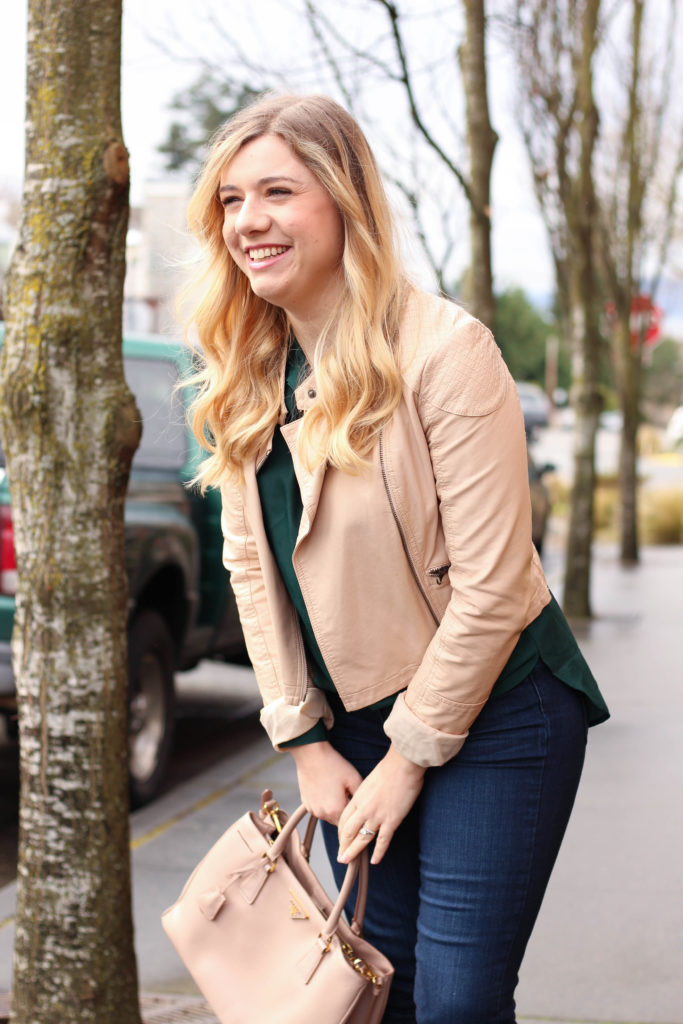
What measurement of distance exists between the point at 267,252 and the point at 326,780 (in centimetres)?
89

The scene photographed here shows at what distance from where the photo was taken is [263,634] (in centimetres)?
227

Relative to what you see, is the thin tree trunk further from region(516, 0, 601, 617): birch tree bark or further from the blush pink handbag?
the blush pink handbag

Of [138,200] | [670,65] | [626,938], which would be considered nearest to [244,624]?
[626,938]

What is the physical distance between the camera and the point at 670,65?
15.2 metres

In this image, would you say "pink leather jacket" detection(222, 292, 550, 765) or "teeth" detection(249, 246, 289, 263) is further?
"teeth" detection(249, 246, 289, 263)

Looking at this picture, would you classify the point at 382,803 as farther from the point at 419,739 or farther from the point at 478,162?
the point at 478,162

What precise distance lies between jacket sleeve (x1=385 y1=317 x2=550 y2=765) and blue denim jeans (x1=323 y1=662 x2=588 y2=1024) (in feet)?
0.28

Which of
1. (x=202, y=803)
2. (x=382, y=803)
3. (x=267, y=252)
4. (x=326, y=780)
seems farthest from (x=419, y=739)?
(x=202, y=803)

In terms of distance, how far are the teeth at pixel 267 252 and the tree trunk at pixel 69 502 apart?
80 cm

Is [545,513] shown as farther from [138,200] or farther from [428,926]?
[138,200]

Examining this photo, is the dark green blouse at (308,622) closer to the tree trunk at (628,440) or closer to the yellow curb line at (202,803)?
the yellow curb line at (202,803)

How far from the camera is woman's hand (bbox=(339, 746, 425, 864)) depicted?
81.5 inches

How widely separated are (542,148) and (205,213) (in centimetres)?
1244

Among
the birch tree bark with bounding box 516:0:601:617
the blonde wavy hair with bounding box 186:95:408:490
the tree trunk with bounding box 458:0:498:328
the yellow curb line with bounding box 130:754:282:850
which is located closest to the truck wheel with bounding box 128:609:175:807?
the yellow curb line with bounding box 130:754:282:850
